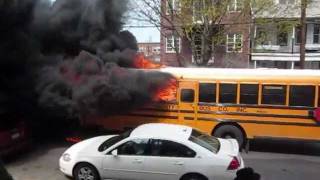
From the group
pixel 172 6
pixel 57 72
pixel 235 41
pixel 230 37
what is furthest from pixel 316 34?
pixel 57 72

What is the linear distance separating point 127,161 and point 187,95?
4526 millimetres

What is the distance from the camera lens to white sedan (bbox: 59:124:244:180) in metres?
9.30

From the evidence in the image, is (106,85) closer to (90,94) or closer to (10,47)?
(90,94)

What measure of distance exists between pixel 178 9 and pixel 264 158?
14.0 metres

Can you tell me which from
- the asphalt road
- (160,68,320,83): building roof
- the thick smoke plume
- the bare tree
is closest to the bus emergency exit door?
(160,68,320,83): building roof

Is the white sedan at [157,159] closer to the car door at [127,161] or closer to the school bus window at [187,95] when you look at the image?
the car door at [127,161]

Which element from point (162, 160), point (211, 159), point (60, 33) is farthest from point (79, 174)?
point (60, 33)

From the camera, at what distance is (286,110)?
42.9 ft

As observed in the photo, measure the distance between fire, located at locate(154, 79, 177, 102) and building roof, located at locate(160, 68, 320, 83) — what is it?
254 millimetres

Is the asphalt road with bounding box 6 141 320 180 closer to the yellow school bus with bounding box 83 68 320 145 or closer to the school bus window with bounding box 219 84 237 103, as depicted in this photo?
the yellow school bus with bounding box 83 68 320 145

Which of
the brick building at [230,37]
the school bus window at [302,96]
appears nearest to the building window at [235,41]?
the brick building at [230,37]

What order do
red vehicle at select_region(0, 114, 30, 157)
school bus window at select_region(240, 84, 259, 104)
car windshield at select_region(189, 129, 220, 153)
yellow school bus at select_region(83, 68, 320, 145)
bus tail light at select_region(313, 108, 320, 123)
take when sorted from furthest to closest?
1. school bus window at select_region(240, 84, 259, 104)
2. yellow school bus at select_region(83, 68, 320, 145)
3. bus tail light at select_region(313, 108, 320, 123)
4. red vehicle at select_region(0, 114, 30, 157)
5. car windshield at select_region(189, 129, 220, 153)

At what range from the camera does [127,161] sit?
9.55 metres

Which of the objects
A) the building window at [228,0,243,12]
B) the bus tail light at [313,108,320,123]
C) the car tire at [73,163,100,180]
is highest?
the building window at [228,0,243,12]
